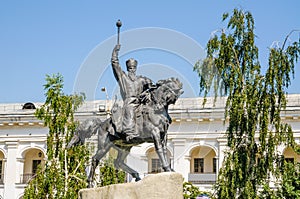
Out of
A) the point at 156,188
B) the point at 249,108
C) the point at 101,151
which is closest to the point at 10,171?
the point at 249,108

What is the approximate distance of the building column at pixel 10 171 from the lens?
4756 centimetres

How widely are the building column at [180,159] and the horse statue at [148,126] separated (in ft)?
86.8

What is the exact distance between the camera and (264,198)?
26.7m

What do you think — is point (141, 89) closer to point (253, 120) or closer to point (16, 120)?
point (253, 120)

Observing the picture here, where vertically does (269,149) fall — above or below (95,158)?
above

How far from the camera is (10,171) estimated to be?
48.0 m

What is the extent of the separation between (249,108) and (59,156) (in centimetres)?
1038

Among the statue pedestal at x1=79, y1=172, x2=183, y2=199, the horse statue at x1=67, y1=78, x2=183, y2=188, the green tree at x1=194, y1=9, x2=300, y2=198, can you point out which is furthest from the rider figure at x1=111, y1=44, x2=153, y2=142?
the green tree at x1=194, y1=9, x2=300, y2=198

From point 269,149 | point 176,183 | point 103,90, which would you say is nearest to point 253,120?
point 269,149

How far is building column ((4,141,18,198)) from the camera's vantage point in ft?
156

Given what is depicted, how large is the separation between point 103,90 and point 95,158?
Answer: 303 cm

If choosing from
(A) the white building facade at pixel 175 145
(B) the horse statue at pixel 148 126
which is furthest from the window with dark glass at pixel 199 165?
(B) the horse statue at pixel 148 126

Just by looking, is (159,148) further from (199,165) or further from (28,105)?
(28,105)

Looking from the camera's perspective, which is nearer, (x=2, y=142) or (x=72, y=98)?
(x=72, y=98)
